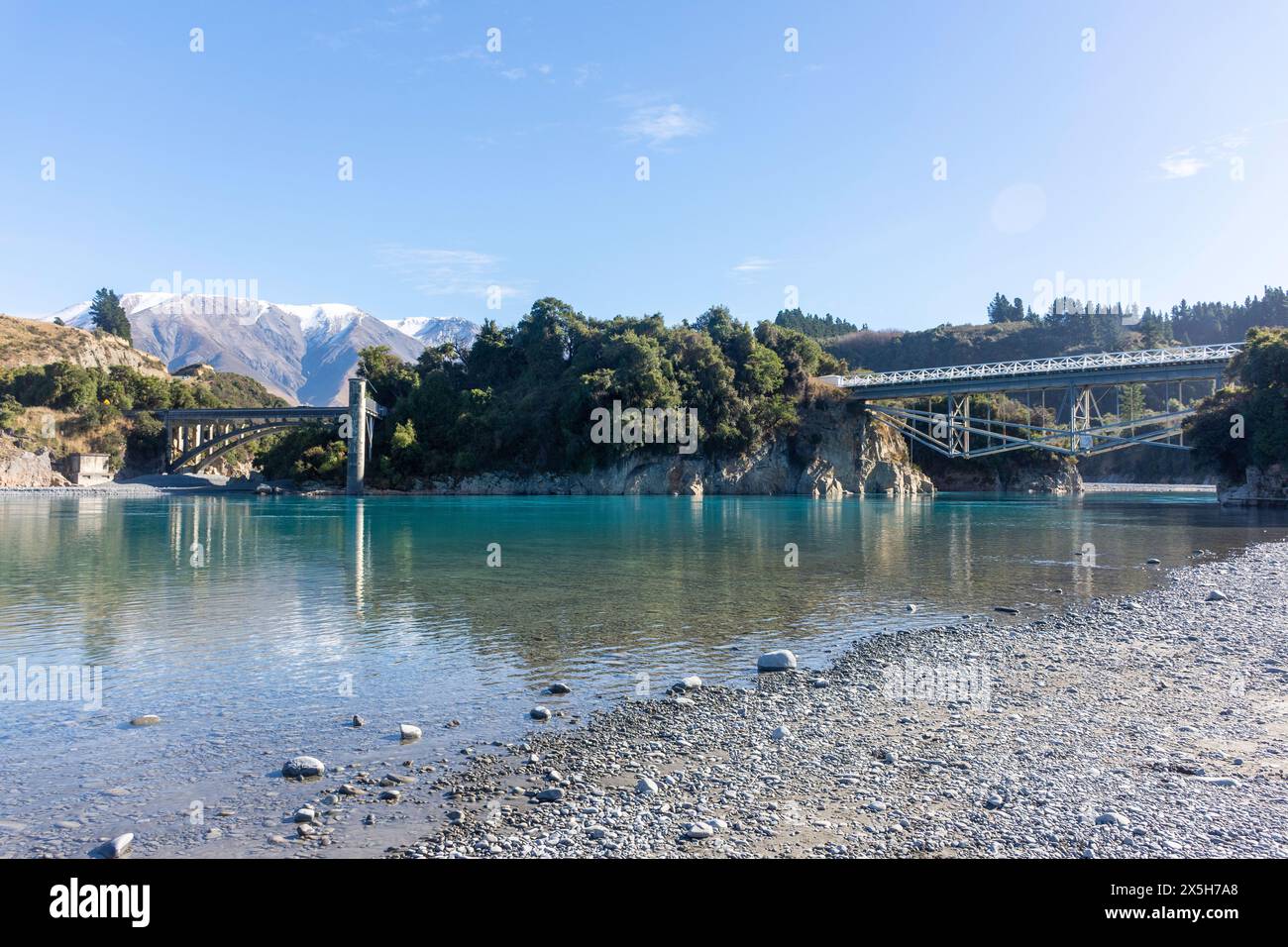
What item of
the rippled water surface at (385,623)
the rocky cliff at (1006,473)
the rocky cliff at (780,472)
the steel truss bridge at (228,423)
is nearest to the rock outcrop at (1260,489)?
the rippled water surface at (385,623)

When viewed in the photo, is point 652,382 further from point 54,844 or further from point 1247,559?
point 54,844

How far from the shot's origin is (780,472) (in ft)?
347

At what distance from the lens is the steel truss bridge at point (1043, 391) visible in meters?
77.6

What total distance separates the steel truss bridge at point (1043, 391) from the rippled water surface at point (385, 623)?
42850 millimetres

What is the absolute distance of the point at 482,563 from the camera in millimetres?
28781

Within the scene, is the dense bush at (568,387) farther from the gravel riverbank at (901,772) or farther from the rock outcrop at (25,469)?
the gravel riverbank at (901,772)

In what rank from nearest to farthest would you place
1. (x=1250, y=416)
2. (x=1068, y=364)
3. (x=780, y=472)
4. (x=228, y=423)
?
(x=1250, y=416) < (x=1068, y=364) < (x=780, y=472) < (x=228, y=423)

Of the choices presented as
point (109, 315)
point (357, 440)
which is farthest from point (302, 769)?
point (109, 315)

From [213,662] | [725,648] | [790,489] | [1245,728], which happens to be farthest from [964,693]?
[790,489]

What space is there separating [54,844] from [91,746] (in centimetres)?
310

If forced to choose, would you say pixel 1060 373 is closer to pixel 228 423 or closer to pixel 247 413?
pixel 247 413

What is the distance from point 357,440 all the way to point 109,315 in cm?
10411

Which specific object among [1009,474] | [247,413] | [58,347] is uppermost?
[58,347]

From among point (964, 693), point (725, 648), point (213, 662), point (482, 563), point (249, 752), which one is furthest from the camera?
point (482, 563)
